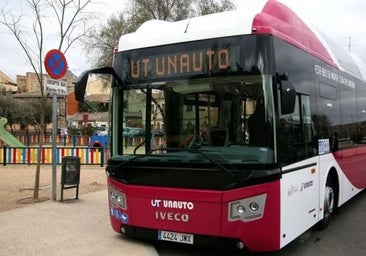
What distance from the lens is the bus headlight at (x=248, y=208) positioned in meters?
5.37

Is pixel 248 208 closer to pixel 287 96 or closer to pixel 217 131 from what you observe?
pixel 217 131

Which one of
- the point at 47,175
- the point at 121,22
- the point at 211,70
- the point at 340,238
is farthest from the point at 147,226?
the point at 121,22

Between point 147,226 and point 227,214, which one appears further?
point 147,226

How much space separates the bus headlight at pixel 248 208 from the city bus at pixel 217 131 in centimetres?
1

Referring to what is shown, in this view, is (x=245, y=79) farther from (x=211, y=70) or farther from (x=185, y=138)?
(x=185, y=138)

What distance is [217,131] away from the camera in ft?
19.0

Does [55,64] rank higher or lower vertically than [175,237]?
higher

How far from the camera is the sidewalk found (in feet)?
20.2

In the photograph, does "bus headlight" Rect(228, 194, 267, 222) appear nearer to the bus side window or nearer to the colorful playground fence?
the bus side window

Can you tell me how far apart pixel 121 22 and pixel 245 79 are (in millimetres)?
26837

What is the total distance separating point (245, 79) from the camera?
5.53 metres

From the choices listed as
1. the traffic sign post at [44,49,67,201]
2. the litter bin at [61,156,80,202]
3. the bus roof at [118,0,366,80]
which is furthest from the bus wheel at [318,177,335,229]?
the traffic sign post at [44,49,67,201]

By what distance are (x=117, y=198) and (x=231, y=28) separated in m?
2.68

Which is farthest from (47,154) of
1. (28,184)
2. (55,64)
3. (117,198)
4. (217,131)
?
(217,131)
